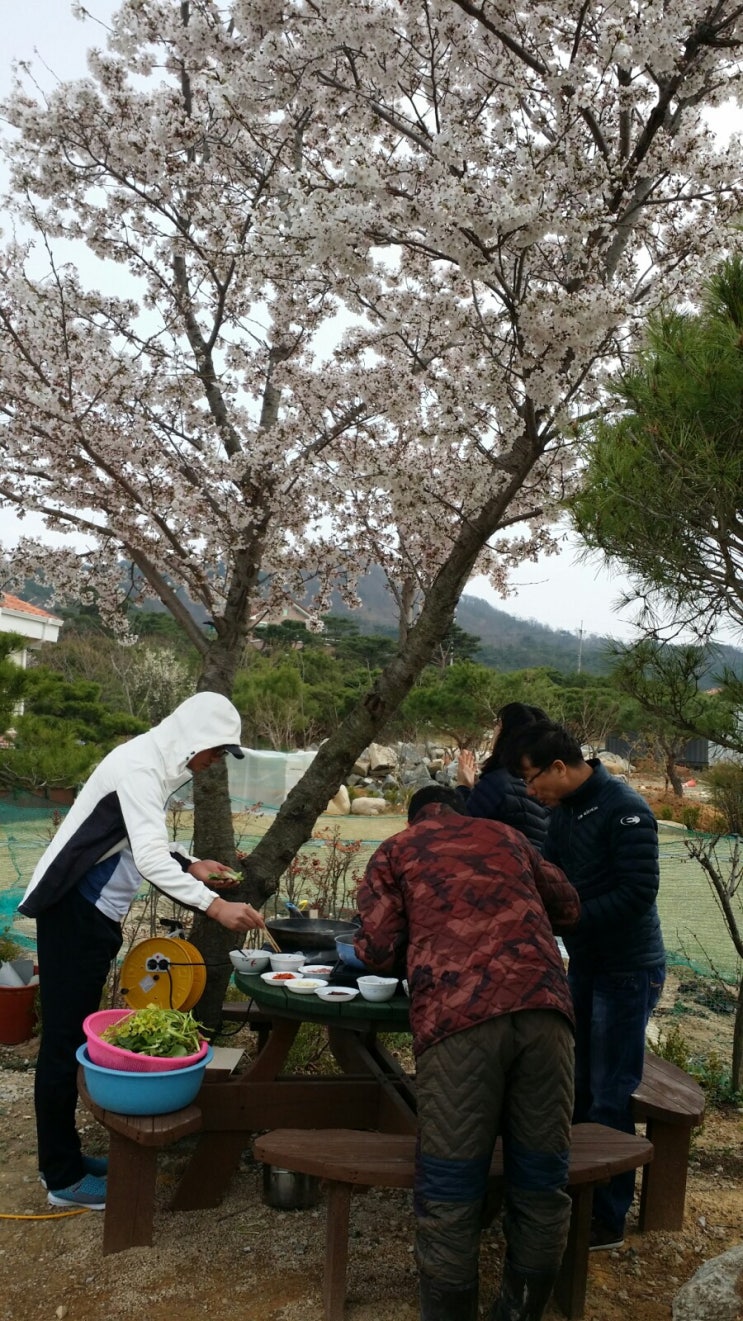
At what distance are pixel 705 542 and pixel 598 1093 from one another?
68.4 inches

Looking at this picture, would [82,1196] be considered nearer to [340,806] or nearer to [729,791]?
[729,791]

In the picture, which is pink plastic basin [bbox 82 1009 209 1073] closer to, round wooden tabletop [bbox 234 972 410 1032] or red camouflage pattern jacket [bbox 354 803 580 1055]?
round wooden tabletop [bbox 234 972 410 1032]

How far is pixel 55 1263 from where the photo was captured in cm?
289

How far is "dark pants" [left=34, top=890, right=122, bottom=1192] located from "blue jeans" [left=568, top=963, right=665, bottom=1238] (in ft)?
5.17

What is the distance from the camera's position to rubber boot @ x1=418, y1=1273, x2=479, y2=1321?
7.46 feet

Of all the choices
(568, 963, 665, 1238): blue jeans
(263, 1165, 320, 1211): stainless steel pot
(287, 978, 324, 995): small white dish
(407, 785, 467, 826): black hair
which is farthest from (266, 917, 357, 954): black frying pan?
(407, 785, 467, 826): black hair

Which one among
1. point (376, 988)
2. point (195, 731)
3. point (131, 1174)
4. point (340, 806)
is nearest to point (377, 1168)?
point (376, 988)

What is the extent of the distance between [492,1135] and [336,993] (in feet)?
2.73

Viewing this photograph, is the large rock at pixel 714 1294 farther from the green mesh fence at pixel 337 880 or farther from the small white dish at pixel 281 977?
the green mesh fence at pixel 337 880

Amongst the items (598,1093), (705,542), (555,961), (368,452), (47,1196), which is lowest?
(47,1196)

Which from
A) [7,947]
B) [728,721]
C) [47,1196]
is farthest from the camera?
[7,947]

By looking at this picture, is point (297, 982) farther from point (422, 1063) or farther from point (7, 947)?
point (7, 947)

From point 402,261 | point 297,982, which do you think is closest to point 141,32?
point 402,261

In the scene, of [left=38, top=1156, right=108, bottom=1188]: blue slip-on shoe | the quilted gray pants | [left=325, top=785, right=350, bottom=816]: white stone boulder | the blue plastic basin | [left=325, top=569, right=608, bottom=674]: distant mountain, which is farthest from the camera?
[left=325, top=569, right=608, bottom=674]: distant mountain
